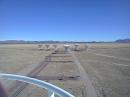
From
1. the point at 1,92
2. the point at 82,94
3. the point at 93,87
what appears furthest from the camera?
the point at 93,87

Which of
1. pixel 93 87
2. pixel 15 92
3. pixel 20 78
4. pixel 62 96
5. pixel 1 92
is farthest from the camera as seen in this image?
pixel 93 87

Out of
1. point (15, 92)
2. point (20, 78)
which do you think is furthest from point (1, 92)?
point (15, 92)

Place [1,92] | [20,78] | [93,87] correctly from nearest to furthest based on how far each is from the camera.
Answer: [1,92], [20,78], [93,87]

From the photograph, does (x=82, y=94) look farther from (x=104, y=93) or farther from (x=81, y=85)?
(x=81, y=85)

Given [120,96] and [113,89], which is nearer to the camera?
[120,96]

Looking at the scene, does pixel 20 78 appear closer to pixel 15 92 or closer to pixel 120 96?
pixel 15 92

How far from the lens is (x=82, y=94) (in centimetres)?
890

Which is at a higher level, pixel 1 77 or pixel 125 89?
pixel 1 77

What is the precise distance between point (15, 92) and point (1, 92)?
6.05 metres

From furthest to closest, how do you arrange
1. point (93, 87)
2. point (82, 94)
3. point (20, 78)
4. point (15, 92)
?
point (93, 87) < point (82, 94) < point (15, 92) < point (20, 78)

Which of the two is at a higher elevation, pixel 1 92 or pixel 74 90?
pixel 1 92

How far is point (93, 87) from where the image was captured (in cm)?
1039

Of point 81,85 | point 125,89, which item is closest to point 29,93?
point 81,85

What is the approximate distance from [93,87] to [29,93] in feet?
10.8
